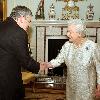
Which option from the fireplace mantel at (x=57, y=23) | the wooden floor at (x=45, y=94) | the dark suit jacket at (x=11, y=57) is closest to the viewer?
the dark suit jacket at (x=11, y=57)

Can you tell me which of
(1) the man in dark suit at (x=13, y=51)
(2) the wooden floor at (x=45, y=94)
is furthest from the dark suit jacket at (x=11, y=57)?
(2) the wooden floor at (x=45, y=94)

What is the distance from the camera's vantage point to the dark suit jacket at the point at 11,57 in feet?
8.75

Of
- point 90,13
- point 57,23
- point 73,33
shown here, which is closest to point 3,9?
point 57,23

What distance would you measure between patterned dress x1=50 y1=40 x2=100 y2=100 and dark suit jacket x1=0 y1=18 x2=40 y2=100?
530mm

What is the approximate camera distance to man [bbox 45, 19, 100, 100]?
2.96 meters

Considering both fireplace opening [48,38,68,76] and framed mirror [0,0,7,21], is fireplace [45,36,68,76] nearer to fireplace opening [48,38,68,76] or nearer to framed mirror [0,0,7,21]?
fireplace opening [48,38,68,76]

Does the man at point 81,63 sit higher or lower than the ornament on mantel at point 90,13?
lower

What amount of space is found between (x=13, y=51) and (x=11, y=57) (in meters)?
0.07

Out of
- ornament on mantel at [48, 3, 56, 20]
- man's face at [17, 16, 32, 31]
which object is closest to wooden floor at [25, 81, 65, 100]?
ornament on mantel at [48, 3, 56, 20]

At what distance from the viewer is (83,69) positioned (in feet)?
9.76

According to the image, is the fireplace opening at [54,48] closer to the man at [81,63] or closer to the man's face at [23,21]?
the man at [81,63]

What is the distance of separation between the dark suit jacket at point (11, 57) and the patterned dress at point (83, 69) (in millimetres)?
530

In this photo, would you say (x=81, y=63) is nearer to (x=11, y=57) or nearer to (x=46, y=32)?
(x=11, y=57)

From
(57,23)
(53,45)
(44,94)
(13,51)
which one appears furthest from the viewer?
(53,45)
